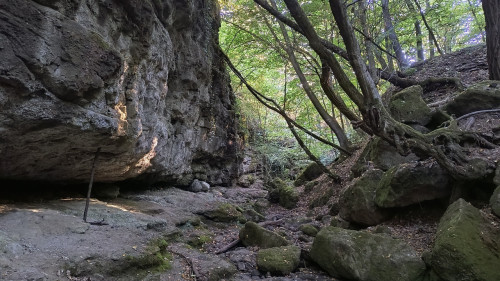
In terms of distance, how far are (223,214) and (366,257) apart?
4913mm

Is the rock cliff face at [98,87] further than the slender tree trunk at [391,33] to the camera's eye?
No

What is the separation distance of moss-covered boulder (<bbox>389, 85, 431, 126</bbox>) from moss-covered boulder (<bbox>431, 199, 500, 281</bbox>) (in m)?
4.99

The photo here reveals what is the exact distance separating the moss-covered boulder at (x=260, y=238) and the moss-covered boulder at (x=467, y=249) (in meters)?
2.80

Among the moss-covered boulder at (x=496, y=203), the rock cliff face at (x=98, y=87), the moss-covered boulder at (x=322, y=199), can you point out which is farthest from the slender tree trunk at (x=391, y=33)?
the moss-covered boulder at (x=496, y=203)

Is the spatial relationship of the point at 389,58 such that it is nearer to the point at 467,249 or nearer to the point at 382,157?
the point at 382,157

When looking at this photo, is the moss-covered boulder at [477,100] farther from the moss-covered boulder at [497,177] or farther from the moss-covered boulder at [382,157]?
the moss-covered boulder at [497,177]

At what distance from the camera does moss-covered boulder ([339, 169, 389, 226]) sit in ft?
21.0

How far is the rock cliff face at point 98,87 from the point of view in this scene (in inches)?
159

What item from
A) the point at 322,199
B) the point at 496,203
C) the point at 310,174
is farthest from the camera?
the point at 310,174

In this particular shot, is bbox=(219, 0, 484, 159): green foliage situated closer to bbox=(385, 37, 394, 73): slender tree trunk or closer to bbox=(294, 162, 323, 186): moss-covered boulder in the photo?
bbox=(385, 37, 394, 73): slender tree trunk

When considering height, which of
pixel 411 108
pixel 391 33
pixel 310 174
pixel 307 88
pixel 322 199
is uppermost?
pixel 391 33

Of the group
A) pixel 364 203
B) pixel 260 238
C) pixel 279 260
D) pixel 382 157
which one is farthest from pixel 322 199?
pixel 279 260

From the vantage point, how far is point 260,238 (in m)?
6.34

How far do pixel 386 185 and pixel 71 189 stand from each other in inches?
272
